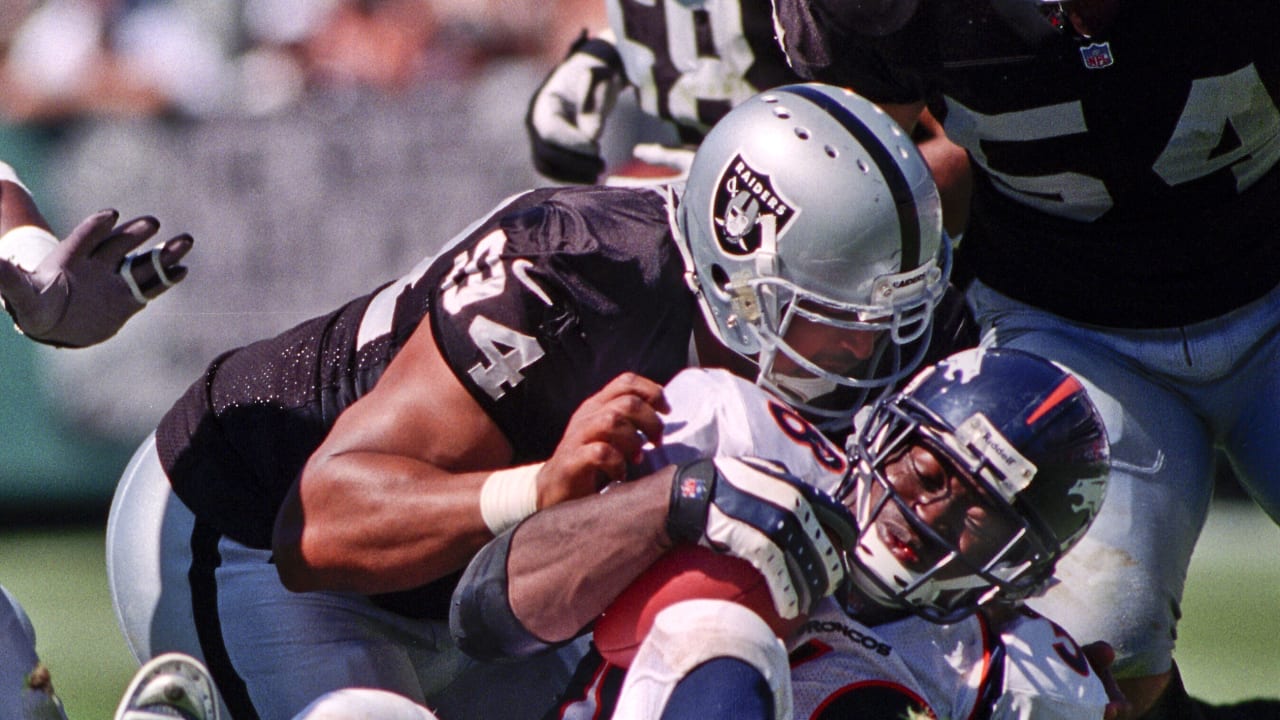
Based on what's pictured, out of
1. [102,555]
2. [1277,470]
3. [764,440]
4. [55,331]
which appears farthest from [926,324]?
[102,555]

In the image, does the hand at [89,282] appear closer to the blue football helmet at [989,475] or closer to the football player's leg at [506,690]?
the football player's leg at [506,690]

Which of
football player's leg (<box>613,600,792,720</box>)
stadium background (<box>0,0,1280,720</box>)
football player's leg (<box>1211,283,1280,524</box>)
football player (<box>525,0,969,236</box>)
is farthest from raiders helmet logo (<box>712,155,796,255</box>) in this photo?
stadium background (<box>0,0,1280,720</box>)

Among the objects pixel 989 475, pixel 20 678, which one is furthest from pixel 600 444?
pixel 20 678

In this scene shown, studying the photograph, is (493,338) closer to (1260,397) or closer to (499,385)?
(499,385)

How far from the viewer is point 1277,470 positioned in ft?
9.02

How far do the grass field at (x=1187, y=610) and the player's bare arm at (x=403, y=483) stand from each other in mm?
1510

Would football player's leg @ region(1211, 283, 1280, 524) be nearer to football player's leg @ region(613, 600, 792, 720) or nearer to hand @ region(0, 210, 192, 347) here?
football player's leg @ region(613, 600, 792, 720)

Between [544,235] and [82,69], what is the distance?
3.45 m

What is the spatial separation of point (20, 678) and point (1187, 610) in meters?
3.07

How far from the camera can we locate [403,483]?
7.24 feet

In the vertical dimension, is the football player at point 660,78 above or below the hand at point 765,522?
below

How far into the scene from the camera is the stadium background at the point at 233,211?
16.0 ft

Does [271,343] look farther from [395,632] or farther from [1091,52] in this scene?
[1091,52]

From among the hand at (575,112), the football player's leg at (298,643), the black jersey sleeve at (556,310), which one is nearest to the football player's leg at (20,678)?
the football player's leg at (298,643)
